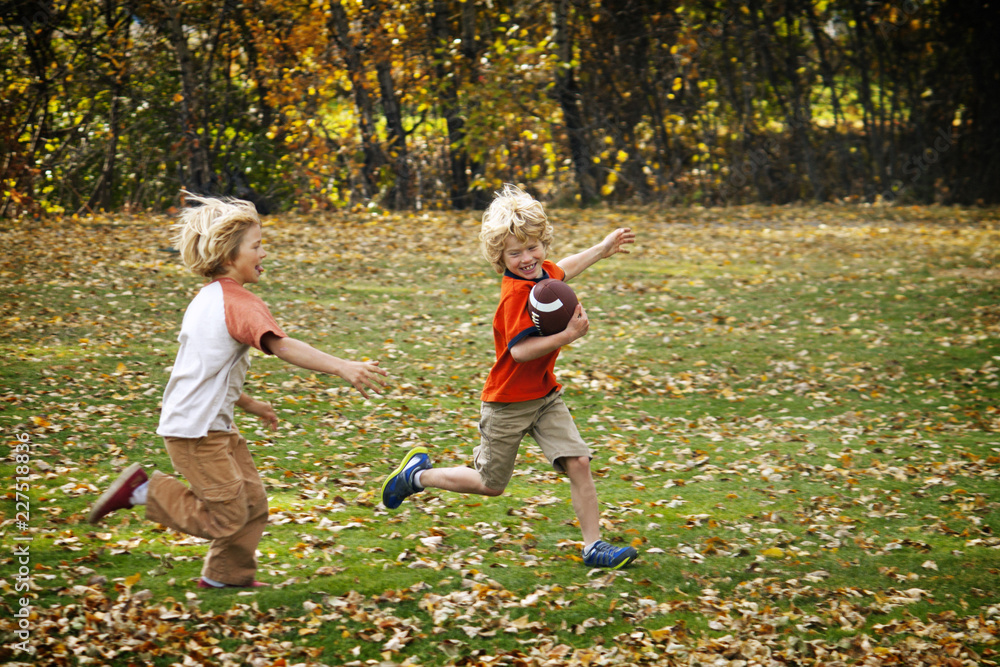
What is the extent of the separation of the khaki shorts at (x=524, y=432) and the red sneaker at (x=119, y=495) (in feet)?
5.47

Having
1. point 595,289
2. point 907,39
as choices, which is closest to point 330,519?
point 595,289

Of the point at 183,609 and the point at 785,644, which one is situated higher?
the point at 183,609

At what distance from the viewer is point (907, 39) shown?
18.9m

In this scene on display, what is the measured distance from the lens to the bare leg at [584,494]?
456 cm

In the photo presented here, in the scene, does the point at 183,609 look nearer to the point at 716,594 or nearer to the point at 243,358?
the point at 243,358


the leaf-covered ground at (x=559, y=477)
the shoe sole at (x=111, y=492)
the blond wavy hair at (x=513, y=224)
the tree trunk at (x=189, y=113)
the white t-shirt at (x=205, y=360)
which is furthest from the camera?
the tree trunk at (x=189, y=113)

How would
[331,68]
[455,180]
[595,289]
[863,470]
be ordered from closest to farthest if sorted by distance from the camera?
[863,470] → [595,289] → [331,68] → [455,180]

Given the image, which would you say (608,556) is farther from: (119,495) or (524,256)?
(119,495)

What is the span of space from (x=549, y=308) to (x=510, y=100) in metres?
15.2

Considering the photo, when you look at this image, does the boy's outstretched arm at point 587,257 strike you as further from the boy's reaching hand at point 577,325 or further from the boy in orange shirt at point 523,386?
the boy's reaching hand at point 577,325

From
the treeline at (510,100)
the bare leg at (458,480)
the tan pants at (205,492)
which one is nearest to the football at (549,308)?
the bare leg at (458,480)

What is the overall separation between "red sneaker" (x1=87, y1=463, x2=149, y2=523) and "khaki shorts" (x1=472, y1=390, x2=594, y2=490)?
1.67m

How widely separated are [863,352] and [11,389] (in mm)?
8279

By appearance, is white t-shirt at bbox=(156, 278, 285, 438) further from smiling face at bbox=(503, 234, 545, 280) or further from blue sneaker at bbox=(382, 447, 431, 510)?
blue sneaker at bbox=(382, 447, 431, 510)
